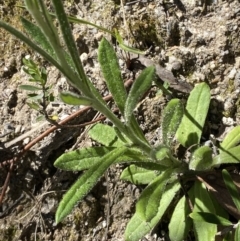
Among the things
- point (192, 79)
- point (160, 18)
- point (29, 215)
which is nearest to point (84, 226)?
point (29, 215)

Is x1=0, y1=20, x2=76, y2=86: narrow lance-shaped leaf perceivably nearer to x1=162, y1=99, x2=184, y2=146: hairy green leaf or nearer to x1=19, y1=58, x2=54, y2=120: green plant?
x1=162, y1=99, x2=184, y2=146: hairy green leaf

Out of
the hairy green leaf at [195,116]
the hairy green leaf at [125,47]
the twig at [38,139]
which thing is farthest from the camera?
the twig at [38,139]

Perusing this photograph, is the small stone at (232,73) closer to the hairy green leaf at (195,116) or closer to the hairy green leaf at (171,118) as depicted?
the hairy green leaf at (195,116)

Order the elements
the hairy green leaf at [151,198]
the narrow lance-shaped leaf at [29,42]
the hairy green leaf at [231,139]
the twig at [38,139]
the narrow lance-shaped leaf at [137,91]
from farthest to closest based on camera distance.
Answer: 1. the twig at [38,139]
2. the hairy green leaf at [231,139]
3. the hairy green leaf at [151,198]
4. the narrow lance-shaped leaf at [137,91]
5. the narrow lance-shaped leaf at [29,42]

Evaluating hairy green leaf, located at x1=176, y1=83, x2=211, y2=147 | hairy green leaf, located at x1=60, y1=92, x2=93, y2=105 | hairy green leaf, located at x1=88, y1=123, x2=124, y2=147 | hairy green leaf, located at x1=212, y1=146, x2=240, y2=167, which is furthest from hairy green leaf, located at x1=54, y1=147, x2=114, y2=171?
hairy green leaf, located at x1=60, y1=92, x2=93, y2=105

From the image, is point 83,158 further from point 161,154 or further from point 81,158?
point 161,154

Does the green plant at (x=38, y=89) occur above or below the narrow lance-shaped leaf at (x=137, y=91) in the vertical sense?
above

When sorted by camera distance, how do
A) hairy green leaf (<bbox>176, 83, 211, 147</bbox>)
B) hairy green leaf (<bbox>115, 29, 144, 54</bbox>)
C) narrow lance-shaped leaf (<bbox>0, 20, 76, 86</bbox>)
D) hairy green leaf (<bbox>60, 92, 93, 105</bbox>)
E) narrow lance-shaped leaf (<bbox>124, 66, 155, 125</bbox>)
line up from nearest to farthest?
narrow lance-shaped leaf (<bbox>0, 20, 76, 86</bbox>) → hairy green leaf (<bbox>60, 92, 93, 105</bbox>) → narrow lance-shaped leaf (<bbox>124, 66, 155, 125</bbox>) → hairy green leaf (<bbox>176, 83, 211, 147</bbox>) → hairy green leaf (<bbox>115, 29, 144, 54</bbox>)

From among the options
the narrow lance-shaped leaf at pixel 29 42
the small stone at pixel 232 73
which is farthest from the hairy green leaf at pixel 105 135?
the narrow lance-shaped leaf at pixel 29 42
